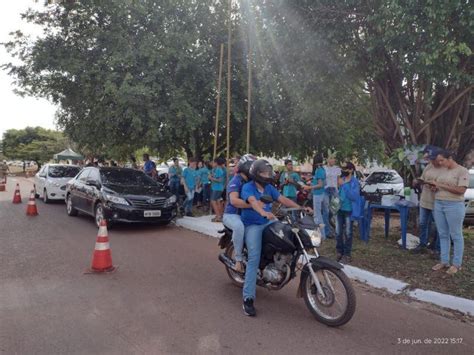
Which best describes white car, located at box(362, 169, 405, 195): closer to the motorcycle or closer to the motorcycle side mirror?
the motorcycle

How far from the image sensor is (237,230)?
4.29 metres

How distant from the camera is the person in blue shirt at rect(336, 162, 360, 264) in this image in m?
6.09

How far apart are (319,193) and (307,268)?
4413 mm

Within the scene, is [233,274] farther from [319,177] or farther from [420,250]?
[319,177]

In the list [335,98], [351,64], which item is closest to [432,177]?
[351,64]

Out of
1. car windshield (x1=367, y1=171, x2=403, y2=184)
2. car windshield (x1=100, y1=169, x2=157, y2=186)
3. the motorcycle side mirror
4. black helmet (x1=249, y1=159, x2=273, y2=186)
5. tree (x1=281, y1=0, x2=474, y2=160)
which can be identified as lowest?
car windshield (x1=367, y1=171, x2=403, y2=184)

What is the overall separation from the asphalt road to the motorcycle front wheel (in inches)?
4.8

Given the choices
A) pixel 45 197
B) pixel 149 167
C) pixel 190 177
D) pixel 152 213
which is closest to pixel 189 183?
pixel 190 177

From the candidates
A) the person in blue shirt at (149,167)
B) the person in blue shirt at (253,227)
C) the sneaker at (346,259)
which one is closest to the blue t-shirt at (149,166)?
the person in blue shirt at (149,167)

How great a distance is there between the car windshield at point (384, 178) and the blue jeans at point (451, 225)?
8624mm

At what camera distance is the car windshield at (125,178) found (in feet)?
31.6

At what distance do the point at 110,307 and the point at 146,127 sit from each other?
9.13m

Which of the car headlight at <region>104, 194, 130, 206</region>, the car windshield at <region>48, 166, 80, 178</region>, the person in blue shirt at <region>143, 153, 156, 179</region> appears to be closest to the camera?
the car headlight at <region>104, 194, 130, 206</region>

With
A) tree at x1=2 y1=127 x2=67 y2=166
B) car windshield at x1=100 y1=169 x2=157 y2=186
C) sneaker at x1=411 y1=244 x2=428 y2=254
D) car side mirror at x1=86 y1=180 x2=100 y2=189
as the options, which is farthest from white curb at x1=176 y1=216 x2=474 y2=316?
tree at x1=2 y1=127 x2=67 y2=166
